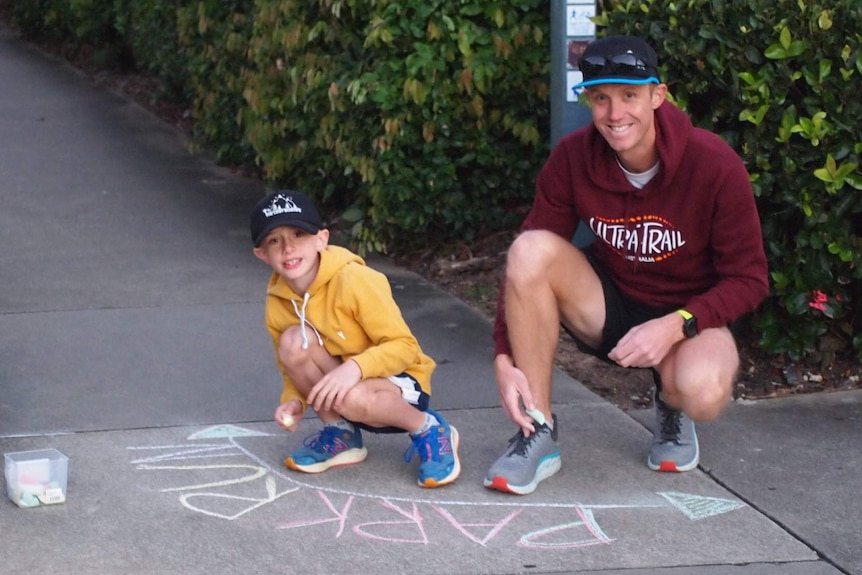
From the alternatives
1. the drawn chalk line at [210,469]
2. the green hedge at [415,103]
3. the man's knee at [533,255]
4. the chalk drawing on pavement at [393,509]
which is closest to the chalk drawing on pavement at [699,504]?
the chalk drawing on pavement at [393,509]

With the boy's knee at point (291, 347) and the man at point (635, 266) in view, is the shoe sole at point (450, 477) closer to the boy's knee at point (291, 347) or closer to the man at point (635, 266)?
the man at point (635, 266)

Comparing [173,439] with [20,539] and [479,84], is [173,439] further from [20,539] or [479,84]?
[479,84]

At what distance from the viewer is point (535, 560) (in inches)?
139

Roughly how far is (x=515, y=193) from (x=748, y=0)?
2269mm

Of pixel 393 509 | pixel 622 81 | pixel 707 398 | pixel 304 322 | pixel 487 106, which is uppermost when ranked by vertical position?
pixel 622 81

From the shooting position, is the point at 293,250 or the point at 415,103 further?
the point at 415,103

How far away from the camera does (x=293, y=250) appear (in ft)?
13.2

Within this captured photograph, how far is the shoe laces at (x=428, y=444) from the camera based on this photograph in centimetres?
406

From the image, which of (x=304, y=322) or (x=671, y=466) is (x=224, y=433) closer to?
(x=304, y=322)

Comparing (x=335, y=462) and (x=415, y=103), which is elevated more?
(x=415, y=103)

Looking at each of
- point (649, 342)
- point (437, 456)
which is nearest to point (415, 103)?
point (437, 456)

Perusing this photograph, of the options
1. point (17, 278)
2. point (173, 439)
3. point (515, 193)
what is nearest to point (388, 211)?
point (515, 193)

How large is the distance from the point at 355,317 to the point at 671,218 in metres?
1.01

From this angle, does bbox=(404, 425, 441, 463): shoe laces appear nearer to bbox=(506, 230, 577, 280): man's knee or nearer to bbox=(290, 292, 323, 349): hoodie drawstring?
bbox=(290, 292, 323, 349): hoodie drawstring
